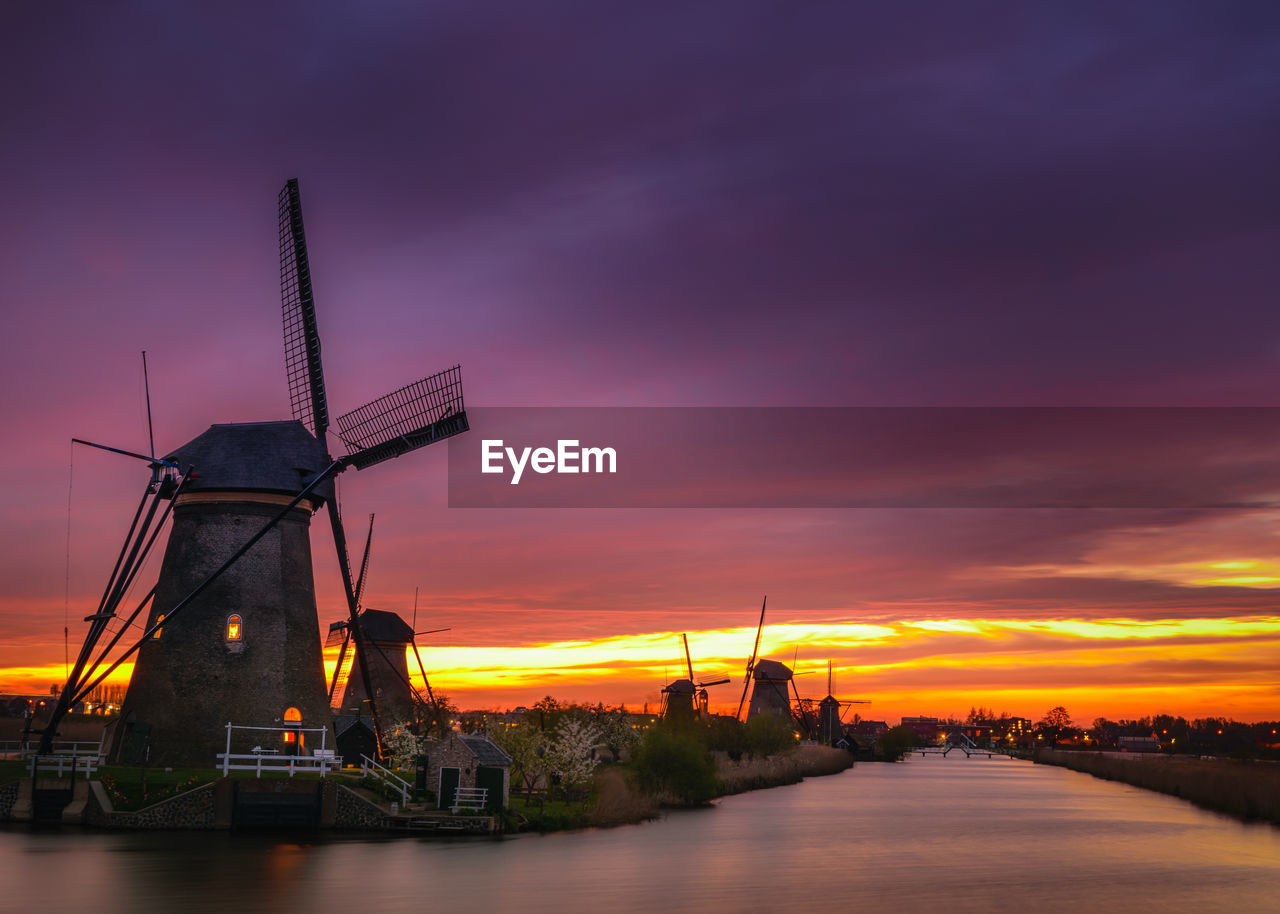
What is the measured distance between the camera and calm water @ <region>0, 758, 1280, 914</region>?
89.5 ft

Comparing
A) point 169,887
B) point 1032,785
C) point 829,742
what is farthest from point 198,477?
point 829,742

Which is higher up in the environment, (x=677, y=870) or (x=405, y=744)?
(x=405, y=744)

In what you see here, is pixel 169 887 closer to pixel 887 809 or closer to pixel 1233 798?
pixel 887 809

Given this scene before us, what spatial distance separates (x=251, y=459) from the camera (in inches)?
1574

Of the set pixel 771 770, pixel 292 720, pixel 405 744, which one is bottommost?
pixel 771 770

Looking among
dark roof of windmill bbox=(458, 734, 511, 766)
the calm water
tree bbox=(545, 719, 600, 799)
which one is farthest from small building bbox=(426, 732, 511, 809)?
tree bbox=(545, 719, 600, 799)

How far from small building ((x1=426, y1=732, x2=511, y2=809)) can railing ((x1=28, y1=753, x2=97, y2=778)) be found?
10873 mm

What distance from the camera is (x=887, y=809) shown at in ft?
211

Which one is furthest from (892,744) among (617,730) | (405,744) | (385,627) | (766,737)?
(405,744)

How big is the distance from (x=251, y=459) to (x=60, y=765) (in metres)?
11.4

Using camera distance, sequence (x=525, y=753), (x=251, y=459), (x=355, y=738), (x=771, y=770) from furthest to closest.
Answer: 1. (x=771, y=770)
2. (x=355, y=738)
3. (x=525, y=753)
4. (x=251, y=459)

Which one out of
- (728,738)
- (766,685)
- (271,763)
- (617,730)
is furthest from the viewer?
(766,685)

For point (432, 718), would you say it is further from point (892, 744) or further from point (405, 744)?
point (892, 744)

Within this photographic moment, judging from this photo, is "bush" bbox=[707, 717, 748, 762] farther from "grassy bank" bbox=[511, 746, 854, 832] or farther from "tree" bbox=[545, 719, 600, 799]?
"tree" bbox=[545, 719, 600, 799]
